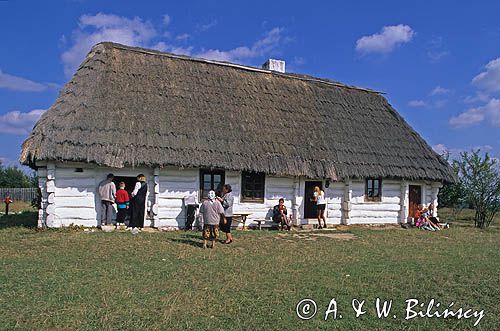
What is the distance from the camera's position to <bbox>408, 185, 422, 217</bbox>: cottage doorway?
1878 cm

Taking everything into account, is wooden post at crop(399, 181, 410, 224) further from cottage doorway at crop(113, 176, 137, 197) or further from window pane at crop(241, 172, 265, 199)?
cottage doorway at crop(113, 176, 137, 197)

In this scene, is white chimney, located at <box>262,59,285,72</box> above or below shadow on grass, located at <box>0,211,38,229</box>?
above

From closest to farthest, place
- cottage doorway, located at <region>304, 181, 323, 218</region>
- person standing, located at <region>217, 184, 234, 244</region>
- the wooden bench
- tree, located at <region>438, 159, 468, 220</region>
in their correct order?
person standing, located at <region>217, 184, 234, 244</region>
the wooden bench
cottage doorway, located at <region>304, 181, 323, 218</region>
tree, located at <region>438, 159, 468, 220</region>

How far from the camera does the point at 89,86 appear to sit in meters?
14.1

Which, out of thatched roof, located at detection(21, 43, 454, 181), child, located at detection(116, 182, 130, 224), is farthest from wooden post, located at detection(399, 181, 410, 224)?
child, located at detection(116, 182, 130, 224)

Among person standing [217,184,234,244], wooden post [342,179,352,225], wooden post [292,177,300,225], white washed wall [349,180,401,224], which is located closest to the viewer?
person standing [217,184,234,244]

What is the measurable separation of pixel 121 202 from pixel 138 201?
1.64 ft

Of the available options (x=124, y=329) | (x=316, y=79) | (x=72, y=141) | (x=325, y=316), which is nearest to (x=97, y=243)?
(x=72, y=141)

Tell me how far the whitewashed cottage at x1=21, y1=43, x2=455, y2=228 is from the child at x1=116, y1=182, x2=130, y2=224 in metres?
0.68

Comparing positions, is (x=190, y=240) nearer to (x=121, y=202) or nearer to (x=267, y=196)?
(x=121, y=202)

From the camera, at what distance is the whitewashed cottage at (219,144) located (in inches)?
509

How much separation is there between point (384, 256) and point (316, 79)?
476 inches

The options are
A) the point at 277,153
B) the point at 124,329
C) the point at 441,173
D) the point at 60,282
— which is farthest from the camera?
the point at 441,173

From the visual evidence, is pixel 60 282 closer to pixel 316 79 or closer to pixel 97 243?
pixel 97 243
